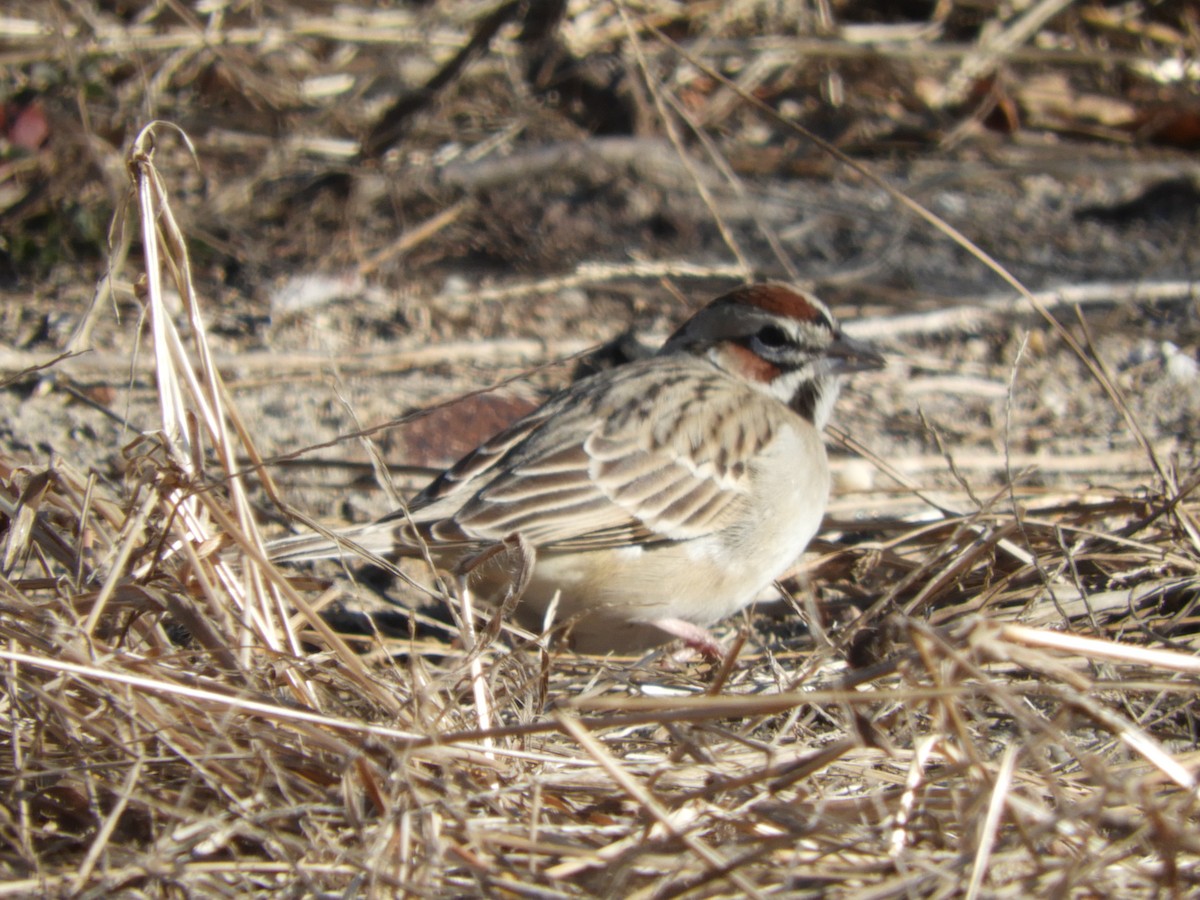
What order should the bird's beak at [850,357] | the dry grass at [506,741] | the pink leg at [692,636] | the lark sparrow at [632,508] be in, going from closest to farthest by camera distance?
the dry grass at [506,741] < the lark sparrow at [632,508] < the pink leg at [692,636] < the bird's beak at [850,357]

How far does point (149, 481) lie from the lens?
2.70m

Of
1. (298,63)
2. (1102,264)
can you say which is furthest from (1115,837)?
(298,63)

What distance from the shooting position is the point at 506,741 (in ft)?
8.78

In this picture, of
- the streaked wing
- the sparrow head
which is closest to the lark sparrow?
the streaked wing

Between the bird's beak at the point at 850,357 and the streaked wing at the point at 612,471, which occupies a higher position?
the bird's beak at the point at 850,357

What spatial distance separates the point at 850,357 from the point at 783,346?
0.22 m

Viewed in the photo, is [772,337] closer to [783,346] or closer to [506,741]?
[783,346]

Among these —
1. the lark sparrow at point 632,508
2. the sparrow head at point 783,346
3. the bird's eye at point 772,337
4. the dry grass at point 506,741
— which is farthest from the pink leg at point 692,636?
the bird's eye at point 772,337

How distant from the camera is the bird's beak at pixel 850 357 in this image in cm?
400

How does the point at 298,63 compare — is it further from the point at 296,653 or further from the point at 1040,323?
the point at 296,653

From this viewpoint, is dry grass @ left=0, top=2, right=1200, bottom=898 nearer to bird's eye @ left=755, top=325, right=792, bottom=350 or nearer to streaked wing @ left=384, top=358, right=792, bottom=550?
streaked wing @ left=384, top=358, right=792, bottom=550

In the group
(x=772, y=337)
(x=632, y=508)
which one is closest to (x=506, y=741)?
(x=632, y=508)

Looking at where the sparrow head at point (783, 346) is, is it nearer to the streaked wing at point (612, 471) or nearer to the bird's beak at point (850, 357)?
the bird's beak at point (850, 357)

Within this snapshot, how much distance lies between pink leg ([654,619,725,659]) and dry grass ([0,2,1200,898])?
24 centimetres
